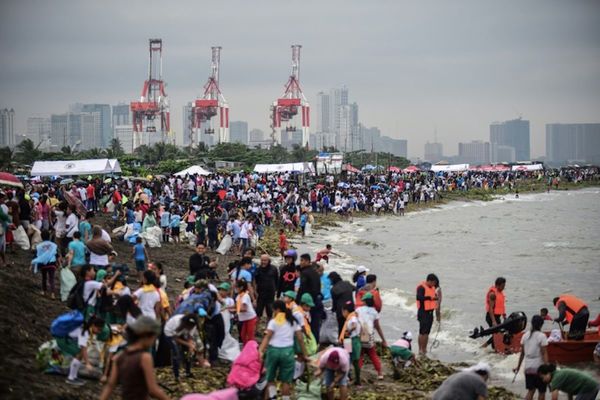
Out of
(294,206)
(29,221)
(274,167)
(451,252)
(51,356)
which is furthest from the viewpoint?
(274,167)

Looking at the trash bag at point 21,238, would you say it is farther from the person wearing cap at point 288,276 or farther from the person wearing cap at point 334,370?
the person wearing cap at point 334,370

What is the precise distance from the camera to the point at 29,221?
17.8m

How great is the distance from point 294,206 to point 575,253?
12.3m

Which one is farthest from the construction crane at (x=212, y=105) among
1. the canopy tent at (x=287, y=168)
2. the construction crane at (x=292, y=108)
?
the canopy tent at (x=287, y=168)

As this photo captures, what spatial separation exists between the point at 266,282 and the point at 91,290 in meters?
3.56

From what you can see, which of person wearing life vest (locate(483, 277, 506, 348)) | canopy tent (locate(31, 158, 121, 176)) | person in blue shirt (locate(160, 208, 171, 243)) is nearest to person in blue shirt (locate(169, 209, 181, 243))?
person in blue shirt (locate(160, 208, 171, 243))

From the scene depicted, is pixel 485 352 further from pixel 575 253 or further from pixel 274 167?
pixel 274 167

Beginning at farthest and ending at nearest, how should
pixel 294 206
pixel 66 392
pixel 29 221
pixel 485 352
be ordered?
pixel 294 206, pixel 29 221, pixel 485 352, pixel 66 392

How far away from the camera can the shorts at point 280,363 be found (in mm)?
9531

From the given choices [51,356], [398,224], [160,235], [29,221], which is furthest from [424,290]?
[398,224]

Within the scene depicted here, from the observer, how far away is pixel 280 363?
31.5 ft

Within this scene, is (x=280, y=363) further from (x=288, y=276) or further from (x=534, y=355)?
(x=288, y=276)

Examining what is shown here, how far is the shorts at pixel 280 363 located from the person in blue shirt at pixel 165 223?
15083 mm

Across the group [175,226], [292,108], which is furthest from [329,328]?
[292,108]
